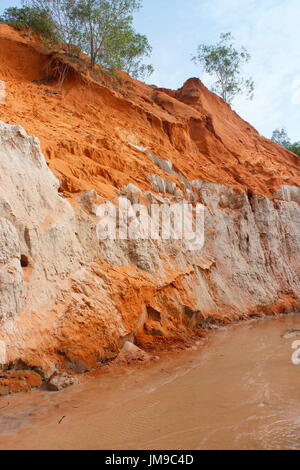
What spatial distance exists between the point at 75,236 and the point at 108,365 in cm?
210

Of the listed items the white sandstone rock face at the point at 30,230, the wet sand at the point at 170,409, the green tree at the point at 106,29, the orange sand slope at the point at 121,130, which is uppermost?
the green tree at the point at 106,29

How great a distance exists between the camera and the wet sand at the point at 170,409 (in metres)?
2.62

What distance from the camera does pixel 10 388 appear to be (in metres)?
3.72

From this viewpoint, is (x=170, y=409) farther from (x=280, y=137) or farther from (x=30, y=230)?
(x=280, y=137)

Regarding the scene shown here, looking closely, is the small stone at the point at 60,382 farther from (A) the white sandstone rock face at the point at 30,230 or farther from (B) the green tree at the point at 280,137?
(B) the green tree at the point at 280,137

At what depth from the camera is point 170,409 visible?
129 inches

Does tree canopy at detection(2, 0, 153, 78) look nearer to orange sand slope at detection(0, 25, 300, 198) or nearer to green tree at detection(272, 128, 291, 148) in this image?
orange sand slope at detection(0, 25, 300, 198)

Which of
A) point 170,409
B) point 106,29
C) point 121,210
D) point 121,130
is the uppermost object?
point 106,29

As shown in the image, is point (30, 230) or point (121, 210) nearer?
point (30, 230)

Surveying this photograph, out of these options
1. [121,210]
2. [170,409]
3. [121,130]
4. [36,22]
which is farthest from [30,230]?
[36,22]

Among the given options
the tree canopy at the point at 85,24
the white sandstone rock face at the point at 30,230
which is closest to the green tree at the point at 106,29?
the tree canopy at the point at 85,24

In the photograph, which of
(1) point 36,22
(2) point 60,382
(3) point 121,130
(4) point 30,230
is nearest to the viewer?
(2) point 60,382
